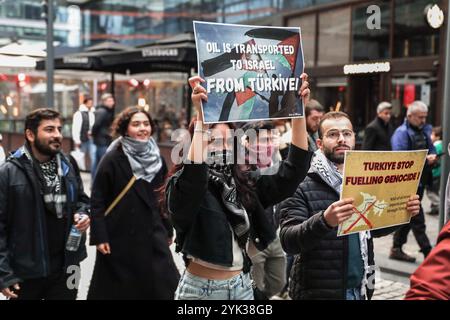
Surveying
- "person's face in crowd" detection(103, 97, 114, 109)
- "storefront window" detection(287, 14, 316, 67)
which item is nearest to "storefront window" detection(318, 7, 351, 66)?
"storefront window" detection(287, 14, 316, 67)

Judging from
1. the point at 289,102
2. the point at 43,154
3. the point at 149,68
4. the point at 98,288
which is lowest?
the point at 98,288

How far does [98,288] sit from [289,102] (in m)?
2.53

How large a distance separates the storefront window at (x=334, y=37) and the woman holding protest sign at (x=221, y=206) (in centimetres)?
1040

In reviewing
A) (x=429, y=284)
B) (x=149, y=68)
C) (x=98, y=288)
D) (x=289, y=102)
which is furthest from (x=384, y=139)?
(x=149, y=68)

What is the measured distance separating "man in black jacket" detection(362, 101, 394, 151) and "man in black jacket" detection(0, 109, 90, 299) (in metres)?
4.96

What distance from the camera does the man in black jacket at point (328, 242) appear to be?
10.2 feet

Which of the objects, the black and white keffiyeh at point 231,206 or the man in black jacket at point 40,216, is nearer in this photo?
the black and white keffiyeh at point 231,206

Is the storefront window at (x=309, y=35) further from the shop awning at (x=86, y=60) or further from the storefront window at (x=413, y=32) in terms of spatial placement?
the shop awning at (x=86, y=60)

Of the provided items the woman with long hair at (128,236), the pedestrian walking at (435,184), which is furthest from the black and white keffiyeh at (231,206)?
the pedestrian walking at (435,184)

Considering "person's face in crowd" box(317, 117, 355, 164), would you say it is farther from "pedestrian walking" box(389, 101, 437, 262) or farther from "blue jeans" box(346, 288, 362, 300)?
"pedestrian walking" box(389, 101, 437, 262)

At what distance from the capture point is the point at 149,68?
596 inches
